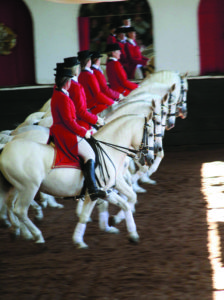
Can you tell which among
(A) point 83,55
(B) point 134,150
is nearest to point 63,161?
(B) point 134,150

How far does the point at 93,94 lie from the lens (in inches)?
354

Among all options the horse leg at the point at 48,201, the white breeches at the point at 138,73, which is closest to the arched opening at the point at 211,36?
the white breeches at the point at 138,73

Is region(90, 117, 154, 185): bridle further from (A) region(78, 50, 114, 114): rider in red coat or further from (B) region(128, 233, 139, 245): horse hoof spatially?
(A) region(78, 50, 114, 114): rider in red coat

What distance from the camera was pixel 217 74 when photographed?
1343cm

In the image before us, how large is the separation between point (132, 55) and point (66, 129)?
5.53m

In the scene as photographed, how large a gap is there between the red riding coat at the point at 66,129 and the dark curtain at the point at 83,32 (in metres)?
6.89

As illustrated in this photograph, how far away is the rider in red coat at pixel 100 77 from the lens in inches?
364

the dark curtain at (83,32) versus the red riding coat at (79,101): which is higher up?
the dark curtain at (83,32)

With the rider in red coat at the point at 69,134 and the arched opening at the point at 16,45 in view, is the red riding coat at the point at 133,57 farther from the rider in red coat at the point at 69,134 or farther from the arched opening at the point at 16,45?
the rider in red coat at the point at 69,134

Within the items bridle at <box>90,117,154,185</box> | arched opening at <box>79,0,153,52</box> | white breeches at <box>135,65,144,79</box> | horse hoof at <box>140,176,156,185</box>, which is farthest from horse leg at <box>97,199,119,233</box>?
arched opening at <box>79,0,153,52</box>

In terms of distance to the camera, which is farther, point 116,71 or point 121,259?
point 116,71

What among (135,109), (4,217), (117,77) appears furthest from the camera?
(117,77)

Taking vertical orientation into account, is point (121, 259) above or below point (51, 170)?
below

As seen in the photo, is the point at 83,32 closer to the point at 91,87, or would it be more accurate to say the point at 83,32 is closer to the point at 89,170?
the point at 91,87
